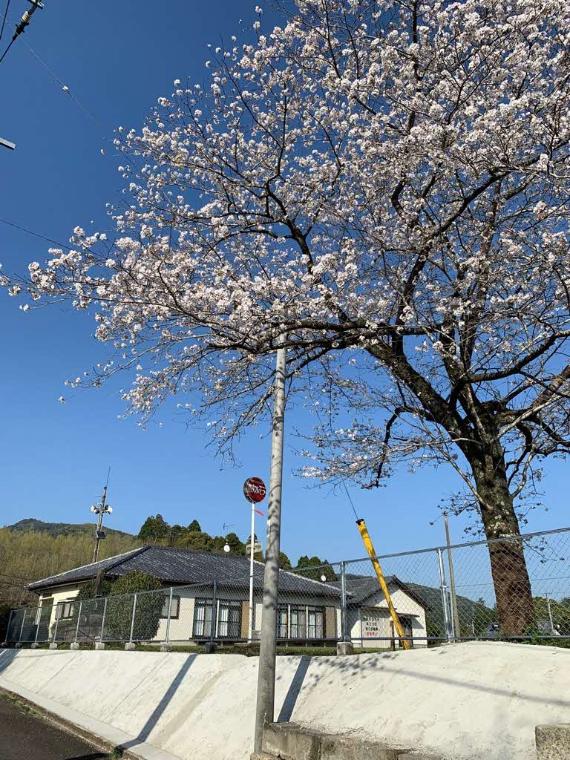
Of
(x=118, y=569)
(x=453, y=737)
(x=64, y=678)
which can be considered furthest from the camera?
(x=118, y=569)

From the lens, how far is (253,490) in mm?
14453

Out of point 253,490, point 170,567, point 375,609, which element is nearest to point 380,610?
point 375,609

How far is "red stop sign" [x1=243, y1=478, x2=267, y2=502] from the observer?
1438cm

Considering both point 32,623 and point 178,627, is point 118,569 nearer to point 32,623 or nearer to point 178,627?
point 32,623

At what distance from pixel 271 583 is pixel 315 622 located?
20.3 feet

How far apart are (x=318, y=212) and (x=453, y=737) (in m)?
8.98

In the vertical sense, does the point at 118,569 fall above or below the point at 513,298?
below

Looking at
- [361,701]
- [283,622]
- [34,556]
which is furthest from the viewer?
[34,556]

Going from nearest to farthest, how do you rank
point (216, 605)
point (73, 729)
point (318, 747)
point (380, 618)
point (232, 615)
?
point (318, 747) < point (73, 729) < point (380, 618) < point (216, 605) < point (232, 615)

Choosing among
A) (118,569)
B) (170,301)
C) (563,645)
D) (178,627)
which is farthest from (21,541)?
(563,645)

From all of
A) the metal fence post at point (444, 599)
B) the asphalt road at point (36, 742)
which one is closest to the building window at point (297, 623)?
the asphalt road at point (36, 742)

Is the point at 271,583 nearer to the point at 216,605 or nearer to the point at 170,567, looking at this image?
the point at 216,605

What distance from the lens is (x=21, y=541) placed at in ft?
190

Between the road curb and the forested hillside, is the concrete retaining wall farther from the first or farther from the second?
the forested hillside
